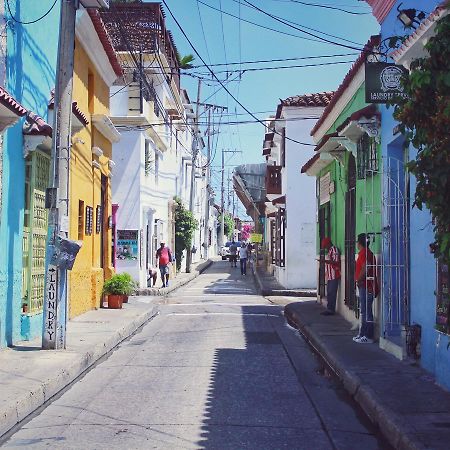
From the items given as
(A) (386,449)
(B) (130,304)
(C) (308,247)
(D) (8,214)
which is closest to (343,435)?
(A) (386,449)

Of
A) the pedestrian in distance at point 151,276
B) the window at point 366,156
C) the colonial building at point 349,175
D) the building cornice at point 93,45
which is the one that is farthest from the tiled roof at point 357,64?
the pedestrian in distance at point 151,276

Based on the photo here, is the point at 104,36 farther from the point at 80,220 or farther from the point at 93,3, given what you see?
the point at 93,3

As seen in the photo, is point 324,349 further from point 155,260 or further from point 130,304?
point 155,260

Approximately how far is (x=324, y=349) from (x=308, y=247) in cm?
1410

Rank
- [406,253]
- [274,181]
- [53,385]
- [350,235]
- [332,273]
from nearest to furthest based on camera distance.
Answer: [53,385]
[406,253]
[350,235]
[332,273]
[274,181]

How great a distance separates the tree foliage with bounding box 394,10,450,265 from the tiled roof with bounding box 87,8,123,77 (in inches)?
378

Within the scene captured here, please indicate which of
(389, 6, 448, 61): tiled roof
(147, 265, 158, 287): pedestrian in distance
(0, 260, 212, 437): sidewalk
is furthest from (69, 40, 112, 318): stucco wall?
(389, 6, 448, 61): tiled roof

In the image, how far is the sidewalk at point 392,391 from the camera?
5863mm

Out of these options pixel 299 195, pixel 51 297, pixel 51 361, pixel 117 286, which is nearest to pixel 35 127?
pixel 51 297

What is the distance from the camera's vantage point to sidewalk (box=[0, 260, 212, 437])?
6906 mm

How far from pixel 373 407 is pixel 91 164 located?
11117 mm

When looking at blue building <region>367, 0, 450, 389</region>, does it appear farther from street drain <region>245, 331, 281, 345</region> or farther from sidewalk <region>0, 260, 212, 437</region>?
sidewalk <region>0, 260, 212, 437</region>

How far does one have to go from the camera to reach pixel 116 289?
56.5 feet

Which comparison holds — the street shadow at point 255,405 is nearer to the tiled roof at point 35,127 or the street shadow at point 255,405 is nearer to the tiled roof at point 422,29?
the tiled roof at point 422,29
